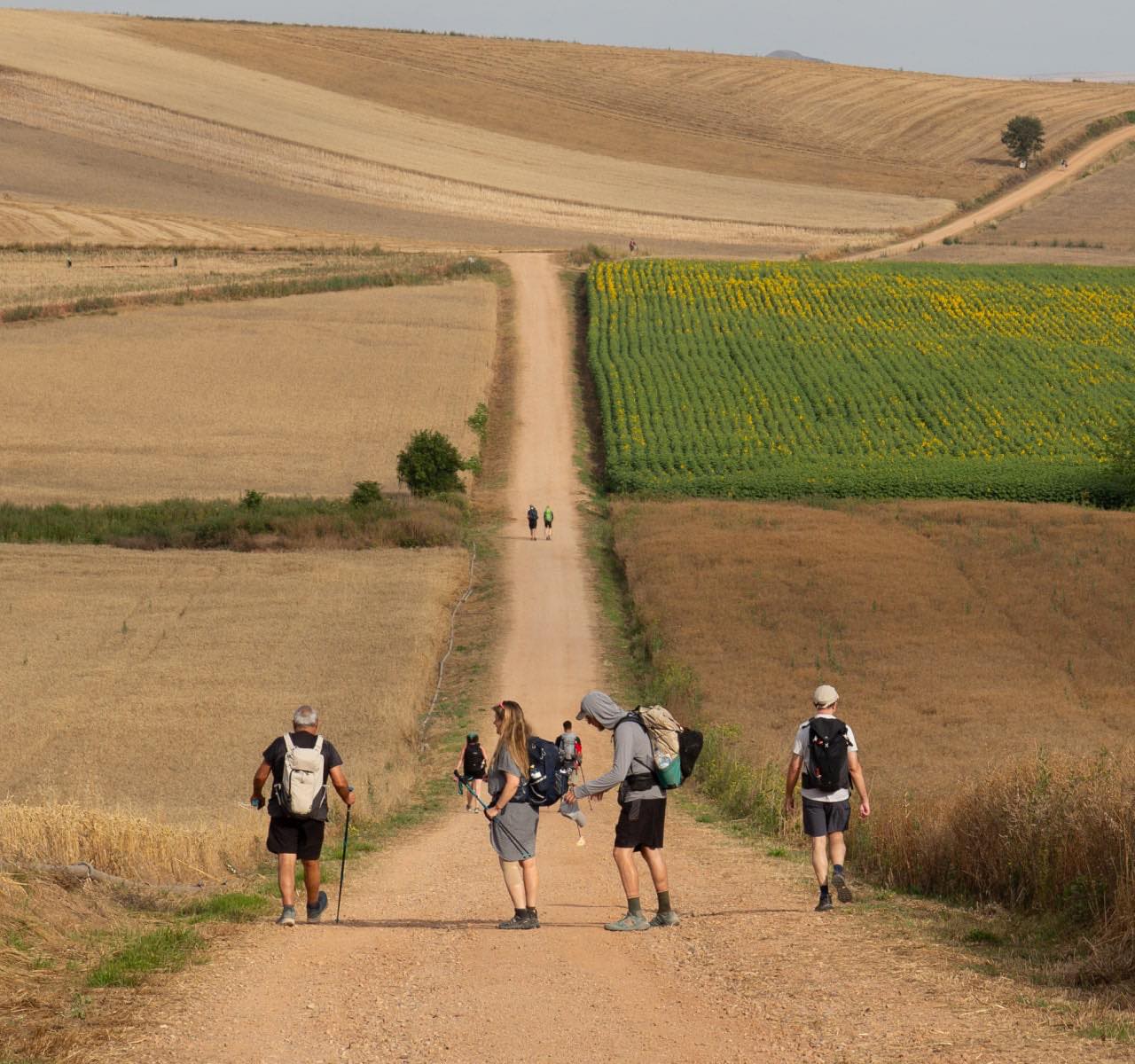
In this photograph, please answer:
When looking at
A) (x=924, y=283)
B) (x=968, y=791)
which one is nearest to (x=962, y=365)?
(x=924, y=283)

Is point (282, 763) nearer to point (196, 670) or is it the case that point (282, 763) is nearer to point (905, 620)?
point (196, 670)

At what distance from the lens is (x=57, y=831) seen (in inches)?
528

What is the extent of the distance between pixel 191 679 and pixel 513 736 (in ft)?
60.6

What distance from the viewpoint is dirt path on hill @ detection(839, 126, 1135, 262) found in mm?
97188

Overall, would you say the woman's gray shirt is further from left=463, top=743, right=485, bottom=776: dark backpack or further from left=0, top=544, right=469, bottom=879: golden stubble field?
left=463, top=743, right=485, bottom=776: dark backpack

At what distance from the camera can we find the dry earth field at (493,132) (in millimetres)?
99500

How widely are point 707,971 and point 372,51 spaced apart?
13015 centimetres

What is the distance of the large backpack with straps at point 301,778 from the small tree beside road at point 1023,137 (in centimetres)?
11864

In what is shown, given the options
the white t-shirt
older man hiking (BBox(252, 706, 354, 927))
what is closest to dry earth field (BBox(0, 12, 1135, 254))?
the white t-shirt

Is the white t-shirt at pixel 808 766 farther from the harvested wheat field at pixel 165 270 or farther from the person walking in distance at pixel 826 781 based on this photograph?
the harvested wheat field at pixel 165 270

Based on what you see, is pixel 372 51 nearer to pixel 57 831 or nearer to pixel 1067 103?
pixel 1067 103

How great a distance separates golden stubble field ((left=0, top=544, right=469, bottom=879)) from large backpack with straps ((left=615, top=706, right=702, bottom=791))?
4709 millimetres

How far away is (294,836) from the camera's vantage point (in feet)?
40.8

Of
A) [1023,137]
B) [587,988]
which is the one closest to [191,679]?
[587,988]
